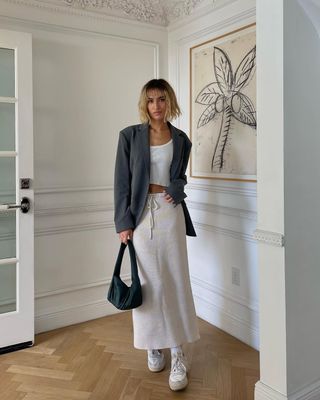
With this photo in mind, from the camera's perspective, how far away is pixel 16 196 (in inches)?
96.2

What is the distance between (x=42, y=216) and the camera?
105 inches

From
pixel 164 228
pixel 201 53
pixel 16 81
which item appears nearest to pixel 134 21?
pixel 201 53

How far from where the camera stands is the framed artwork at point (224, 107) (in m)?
2.38

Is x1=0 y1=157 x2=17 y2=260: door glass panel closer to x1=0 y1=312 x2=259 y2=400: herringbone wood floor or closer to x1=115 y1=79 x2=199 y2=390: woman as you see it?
x1=0 y1=312 x2=259 y2=400: herringbone wood floor

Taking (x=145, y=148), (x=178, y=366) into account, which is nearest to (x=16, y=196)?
(x=145, y=148)

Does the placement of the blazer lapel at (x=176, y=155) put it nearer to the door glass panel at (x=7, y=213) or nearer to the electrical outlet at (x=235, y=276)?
the electrical outlet at (x=235, y=276)

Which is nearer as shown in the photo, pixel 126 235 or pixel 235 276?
pixel 126 235

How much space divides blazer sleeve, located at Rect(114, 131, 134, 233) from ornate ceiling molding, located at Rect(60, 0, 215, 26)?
1248mm

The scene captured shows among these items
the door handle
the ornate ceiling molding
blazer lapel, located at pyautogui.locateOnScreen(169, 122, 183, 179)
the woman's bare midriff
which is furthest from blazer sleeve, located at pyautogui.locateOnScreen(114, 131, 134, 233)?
the ornate ceiling molding

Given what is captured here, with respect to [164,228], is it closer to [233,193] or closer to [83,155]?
[233,193]

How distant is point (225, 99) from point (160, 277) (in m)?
1.28

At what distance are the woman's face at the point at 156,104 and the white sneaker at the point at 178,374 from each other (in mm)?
1330

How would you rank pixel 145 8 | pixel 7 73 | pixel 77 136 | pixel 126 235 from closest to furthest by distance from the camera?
pixel 126 235, pixel 7 73, pixel 77 136, pixel 145 8

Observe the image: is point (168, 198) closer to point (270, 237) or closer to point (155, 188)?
point (155, 188)
